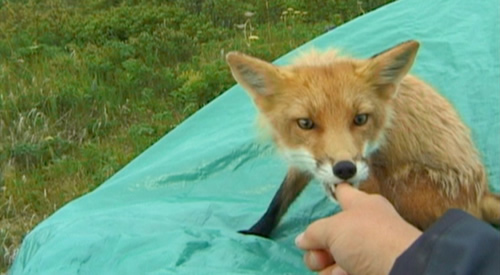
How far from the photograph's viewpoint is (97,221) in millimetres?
3111

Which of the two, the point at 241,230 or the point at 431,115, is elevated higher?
the point at 431,115

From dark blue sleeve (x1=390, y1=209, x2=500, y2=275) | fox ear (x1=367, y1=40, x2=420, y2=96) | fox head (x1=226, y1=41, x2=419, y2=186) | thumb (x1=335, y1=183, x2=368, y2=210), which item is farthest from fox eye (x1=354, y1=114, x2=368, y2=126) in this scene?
dark blue sleeve (x1=390, y1=209, x2=500, y2=275)

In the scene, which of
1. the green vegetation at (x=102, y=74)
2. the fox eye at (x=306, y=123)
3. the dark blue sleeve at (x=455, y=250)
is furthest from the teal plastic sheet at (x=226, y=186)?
the green vegetation at (x=102, y=74)

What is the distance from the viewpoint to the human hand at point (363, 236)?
2.09m

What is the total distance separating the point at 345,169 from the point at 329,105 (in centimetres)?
23

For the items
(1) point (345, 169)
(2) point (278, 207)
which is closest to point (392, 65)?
(1) point (345, 169)

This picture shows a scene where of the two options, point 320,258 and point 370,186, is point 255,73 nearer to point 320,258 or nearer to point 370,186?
point 370,186

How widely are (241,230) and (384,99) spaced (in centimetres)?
72

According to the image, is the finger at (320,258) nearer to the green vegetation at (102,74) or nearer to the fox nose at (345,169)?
the fox nose at (345,169)

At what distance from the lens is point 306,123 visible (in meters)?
2.64

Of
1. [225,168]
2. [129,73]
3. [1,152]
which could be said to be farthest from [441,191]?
[129,73]

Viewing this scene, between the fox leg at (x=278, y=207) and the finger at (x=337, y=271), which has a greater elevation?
the finger at (x=337, y=271)

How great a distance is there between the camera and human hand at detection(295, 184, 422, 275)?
6.86ft

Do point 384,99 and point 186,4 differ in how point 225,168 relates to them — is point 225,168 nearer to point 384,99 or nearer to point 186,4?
point 384,99
